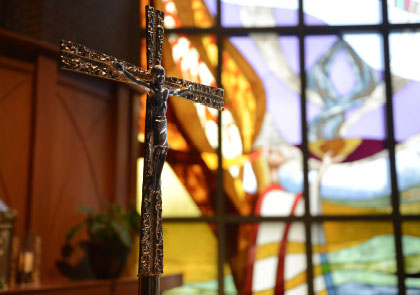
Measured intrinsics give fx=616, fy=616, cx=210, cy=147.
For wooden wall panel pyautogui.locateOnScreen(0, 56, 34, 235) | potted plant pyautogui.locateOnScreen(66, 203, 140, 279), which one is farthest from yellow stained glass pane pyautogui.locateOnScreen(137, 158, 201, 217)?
wooden wall panel pyautogui.locateOnScreen(0, 56, 34, 235)

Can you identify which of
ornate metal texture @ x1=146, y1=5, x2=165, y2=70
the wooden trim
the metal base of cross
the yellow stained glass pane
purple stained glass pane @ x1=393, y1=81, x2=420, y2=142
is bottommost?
the wooden trim

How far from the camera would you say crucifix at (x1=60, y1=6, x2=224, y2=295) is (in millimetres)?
1910

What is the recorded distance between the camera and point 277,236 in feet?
16.0

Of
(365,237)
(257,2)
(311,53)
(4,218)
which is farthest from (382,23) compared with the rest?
(4,218)

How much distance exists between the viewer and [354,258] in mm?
4809

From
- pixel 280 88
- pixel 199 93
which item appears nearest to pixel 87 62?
pixel 199 93

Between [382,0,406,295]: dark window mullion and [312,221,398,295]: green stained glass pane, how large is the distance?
0.04m

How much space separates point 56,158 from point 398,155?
2.64 metres

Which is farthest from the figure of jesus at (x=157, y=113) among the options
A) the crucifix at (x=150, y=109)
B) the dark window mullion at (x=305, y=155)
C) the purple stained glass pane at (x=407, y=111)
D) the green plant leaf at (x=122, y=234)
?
the purple stained glass pane at (x=407, y=111)

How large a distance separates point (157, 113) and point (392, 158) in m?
3.21

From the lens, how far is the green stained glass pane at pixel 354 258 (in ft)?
15.6

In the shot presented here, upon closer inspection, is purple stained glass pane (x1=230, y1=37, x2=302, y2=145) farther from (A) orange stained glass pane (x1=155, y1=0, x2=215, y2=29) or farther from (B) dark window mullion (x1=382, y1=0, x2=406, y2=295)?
(B) dark window mullion (x1=382, y1=0, x2=406, y2=295)

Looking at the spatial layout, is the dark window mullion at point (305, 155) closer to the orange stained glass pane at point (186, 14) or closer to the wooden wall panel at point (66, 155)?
the orange stained glass pane at point (186, 14)

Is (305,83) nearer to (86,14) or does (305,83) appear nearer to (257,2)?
(257,2)
